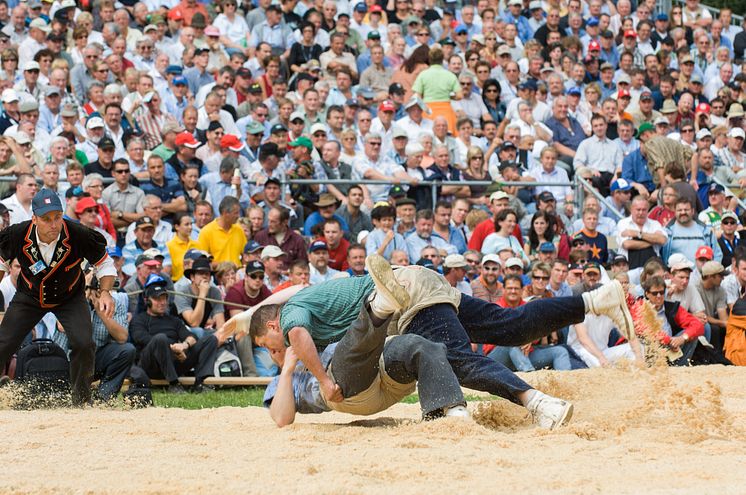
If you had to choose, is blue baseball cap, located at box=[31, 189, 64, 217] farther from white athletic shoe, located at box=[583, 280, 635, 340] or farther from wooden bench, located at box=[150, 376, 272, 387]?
white athletic shoe, located at box=[583, 280, 635, 340]

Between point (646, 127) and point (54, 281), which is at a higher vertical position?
point (54, 281)

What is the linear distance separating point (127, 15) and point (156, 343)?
7.42m

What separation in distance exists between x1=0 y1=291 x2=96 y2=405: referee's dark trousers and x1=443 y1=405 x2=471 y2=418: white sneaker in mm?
3527

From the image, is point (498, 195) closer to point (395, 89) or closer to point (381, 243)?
point (381, 243)

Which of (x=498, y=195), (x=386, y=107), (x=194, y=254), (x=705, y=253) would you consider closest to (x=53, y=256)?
(x=194, y=254)

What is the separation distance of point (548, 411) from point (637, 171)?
963 centimetres

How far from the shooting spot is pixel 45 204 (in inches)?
339

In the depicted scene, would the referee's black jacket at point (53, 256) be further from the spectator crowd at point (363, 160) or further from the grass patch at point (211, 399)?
the grass patch at point (211, 399)

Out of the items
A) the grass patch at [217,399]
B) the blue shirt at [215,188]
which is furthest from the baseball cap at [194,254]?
the grass patch at [217,399]

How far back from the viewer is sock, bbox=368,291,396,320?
250 inches

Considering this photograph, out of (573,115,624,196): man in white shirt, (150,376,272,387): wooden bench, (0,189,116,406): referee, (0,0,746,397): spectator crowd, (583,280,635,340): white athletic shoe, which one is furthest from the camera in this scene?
(573,115,624,196): man in white shirt

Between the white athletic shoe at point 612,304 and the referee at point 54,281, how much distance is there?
3.92 metres

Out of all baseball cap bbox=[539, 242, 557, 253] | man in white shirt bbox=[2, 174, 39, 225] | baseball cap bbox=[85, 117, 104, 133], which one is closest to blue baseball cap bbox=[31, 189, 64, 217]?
man in white shirt bbox=[2, 174, 39, 225]

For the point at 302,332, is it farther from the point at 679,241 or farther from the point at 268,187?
the point at 679,241
